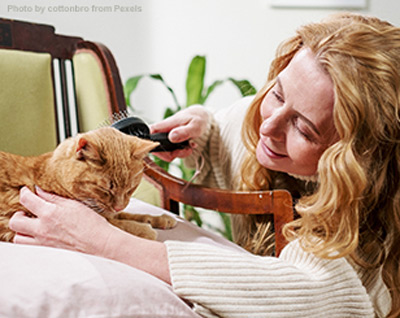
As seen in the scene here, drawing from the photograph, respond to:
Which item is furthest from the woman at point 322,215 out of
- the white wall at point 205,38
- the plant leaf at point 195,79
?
the white wall at point 205,38

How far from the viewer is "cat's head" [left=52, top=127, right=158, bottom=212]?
774mm

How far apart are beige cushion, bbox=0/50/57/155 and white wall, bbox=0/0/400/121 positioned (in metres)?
0.92

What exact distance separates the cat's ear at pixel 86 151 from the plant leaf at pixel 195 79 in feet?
3.64

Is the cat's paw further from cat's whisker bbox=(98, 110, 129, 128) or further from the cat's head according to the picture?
cat's whisker bbox=(98, 110, 129, 128)

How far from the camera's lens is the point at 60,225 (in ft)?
2.34

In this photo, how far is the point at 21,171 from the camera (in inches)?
31.8

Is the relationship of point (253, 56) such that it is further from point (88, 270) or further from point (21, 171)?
point (88, 270)

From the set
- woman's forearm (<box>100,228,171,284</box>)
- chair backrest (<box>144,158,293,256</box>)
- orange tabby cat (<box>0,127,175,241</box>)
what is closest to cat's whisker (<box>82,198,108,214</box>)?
orange tabby cat (<box>0,127,175,241</box>)

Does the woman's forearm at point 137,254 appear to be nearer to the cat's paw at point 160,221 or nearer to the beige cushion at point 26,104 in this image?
the cat's paw at point 160,221

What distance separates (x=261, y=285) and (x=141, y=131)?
0.47 meters

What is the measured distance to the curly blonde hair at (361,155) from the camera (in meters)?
0.75

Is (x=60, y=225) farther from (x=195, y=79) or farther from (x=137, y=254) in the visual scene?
(x=195, y=79)

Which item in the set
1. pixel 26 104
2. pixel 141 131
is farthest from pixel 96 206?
pixel 26 104

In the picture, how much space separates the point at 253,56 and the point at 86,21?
0.93m
